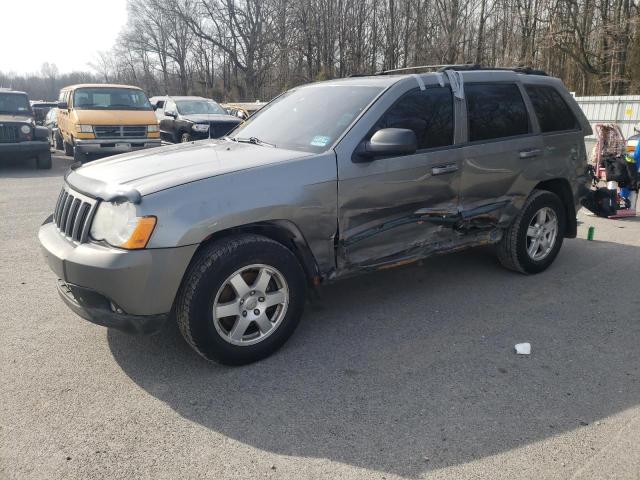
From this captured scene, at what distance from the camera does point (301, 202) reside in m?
3.48

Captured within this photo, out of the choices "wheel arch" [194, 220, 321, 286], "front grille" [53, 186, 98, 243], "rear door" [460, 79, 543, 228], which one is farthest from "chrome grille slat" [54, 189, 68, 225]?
"rear door" [460, 79, 543, 228]

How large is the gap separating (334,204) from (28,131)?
12159 millimetres

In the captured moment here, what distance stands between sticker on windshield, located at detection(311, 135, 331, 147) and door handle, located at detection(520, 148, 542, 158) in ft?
6.86

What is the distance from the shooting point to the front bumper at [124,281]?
2.93 meters

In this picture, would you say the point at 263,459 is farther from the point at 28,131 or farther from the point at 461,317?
the point at 28,131

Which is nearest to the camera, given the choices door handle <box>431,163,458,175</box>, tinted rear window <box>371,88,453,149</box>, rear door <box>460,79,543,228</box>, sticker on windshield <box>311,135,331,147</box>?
sticker on windshield <box>311,135,331,147</box>

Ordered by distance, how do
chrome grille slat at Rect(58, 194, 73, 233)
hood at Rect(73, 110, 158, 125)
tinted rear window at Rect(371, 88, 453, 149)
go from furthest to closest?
1. hood at Rect(73, 110, 158, 125)
2. tinted rear window at Rect(371, 88, 453, 149)
3. chrome grille slat at Rect(58, 194, 73, 233)

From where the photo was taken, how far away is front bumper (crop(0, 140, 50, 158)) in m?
12.6

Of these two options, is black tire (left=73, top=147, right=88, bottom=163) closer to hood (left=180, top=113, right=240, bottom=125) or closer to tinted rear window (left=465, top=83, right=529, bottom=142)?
hood (left=180, top=113, right=240, bottom=125)

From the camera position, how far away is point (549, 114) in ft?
16.8

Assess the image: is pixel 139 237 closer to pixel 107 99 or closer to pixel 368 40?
pixel 107 99

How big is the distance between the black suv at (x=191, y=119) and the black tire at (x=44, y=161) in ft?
10.3

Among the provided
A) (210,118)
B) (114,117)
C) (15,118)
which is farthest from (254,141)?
(15,118)

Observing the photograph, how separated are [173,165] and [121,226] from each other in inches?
27.5
